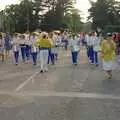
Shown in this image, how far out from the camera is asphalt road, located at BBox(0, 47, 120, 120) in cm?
1141

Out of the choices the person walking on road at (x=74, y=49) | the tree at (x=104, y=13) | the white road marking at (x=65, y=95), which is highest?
the tree at (x=104, y=13)

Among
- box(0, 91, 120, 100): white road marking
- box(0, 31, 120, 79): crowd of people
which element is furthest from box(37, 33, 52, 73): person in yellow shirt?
box(0, 91, 120, 100): white road marking

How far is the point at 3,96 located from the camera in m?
14.5

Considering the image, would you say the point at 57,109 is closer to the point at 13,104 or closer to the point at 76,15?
the point at 13,104

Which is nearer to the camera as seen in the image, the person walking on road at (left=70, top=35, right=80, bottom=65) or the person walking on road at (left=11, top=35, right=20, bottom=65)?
the person walking on road at (left=70, top=35, right=80, bottom=65)

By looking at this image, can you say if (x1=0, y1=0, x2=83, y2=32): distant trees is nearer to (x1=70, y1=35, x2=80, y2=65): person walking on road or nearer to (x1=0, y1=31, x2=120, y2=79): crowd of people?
(x1=0, y1=31, x2=120, y2=79): crowd of people

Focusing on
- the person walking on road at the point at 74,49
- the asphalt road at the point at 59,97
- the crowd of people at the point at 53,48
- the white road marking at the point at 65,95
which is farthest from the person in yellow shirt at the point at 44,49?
the white road marking at the point at 65,95

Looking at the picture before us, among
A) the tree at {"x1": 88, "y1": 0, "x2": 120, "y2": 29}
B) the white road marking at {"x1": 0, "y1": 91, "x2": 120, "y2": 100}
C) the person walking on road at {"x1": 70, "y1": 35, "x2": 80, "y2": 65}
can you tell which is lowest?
the white road marking at {"x1": 0, "y1": 91, "x2": 120, "y2": 100}

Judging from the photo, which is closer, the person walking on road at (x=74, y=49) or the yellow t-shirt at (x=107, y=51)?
the yellow t-shirt at (x=107, y=51)

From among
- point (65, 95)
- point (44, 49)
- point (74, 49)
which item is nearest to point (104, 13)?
point (74, 49)

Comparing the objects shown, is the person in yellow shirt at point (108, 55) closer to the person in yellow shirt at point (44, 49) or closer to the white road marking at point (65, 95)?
the person in yellow shirt at point (44, 49)

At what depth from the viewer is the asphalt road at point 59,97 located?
449 inches

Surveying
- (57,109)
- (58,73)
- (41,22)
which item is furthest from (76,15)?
(57,109)

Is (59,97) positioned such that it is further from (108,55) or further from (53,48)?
(53,48)
